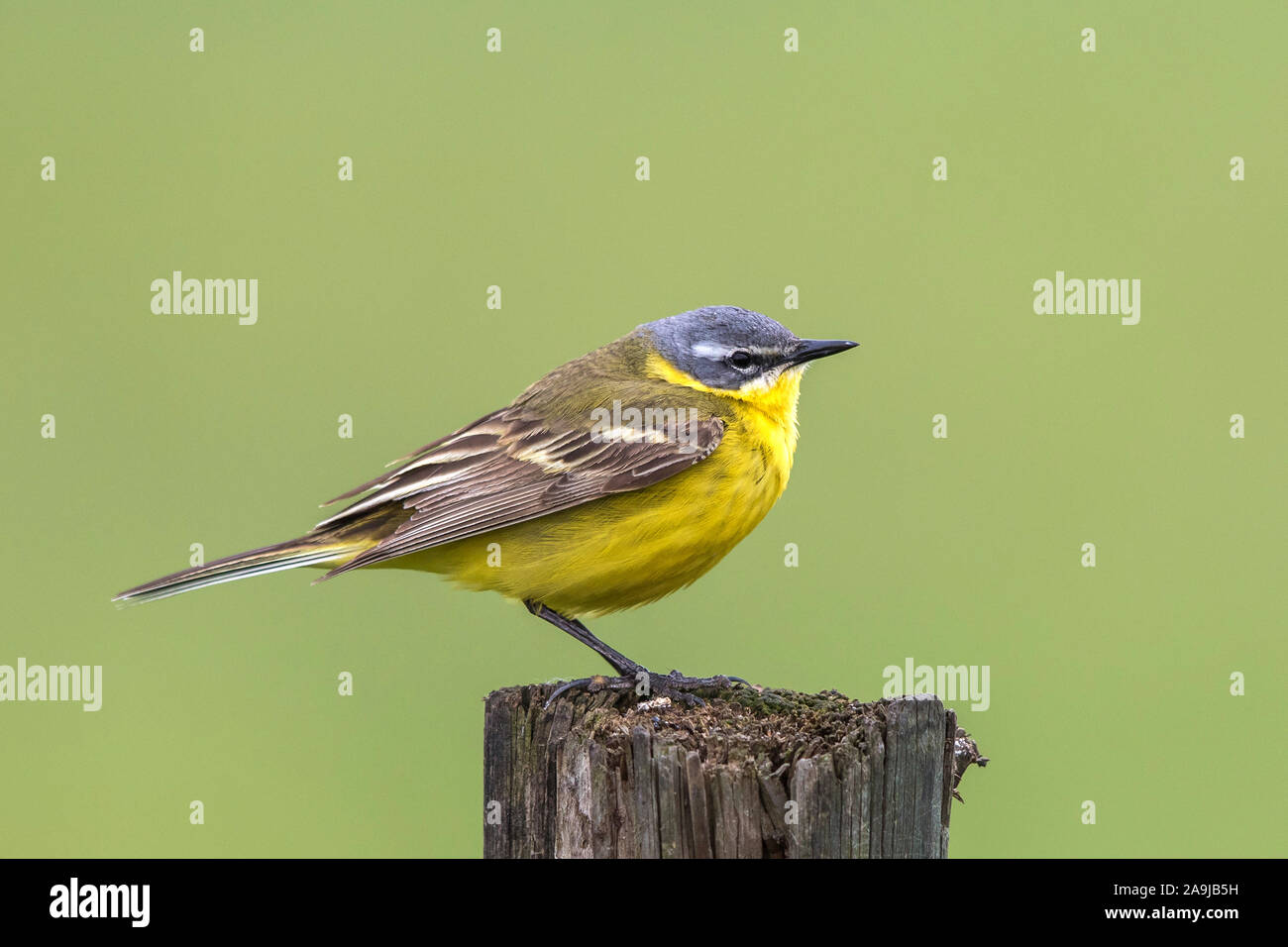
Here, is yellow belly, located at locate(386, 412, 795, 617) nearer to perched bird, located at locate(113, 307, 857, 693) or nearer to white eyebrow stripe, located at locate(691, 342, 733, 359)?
perched bird, located at locate(113, 307, 857, 693)

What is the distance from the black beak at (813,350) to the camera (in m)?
8.62

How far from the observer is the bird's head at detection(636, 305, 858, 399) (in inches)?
338

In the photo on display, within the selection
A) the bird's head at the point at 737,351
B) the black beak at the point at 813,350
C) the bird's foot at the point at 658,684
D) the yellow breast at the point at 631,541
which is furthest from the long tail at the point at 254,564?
the black beak at the point at 813,350

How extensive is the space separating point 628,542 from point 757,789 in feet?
8.24

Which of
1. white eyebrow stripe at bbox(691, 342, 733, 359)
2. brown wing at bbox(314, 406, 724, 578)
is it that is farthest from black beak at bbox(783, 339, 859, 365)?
brown wing at bbox(314, 406, 724, 578)

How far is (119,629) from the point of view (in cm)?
1302

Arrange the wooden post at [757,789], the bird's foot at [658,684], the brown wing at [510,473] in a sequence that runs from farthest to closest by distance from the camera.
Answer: the brown wing at [510,473] → the bird's foot at [658,684] → the wooden post at [757,789]

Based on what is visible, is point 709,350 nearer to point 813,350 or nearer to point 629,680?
point 813,350

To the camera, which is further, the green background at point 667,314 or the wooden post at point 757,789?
the green background at point 667,314

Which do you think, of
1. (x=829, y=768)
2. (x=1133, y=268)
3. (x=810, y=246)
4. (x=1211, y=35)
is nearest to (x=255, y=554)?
(x=829, y=768)

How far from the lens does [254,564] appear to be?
313 inches

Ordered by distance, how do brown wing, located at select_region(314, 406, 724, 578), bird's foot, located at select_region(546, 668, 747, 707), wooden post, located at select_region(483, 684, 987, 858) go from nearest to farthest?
wooden post, located at select_region(483, 684, 987, 858) < bird's foot, located at select_region(546, 668, 747, 707) < brown wing, located at select_region(314, 406, 724, 578)

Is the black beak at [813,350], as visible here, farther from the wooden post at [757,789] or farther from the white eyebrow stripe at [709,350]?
the wooden post at [757,789]

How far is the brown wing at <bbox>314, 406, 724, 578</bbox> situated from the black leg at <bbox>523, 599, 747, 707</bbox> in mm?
614
